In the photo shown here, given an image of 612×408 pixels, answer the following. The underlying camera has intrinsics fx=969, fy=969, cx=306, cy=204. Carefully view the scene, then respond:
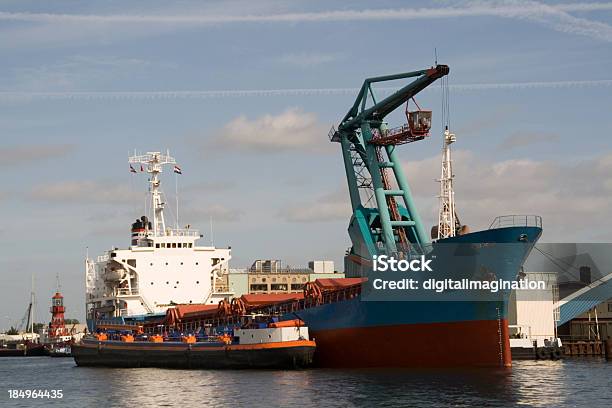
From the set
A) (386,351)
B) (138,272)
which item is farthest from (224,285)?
(386,351)

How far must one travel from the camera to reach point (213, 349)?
5084cm

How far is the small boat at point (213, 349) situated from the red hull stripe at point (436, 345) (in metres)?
3.08

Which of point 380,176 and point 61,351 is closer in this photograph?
point 380,176

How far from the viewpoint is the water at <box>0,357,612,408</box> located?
35.8 meters

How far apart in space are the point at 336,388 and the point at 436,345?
7642 millimetres

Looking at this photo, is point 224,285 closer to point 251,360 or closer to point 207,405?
point 251,360

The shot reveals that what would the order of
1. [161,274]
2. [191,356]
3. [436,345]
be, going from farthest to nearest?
[161,274] → [191,356] → [436,345]

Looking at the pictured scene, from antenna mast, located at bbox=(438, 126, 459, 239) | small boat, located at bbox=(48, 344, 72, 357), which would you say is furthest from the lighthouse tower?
antenna mast, located at bbox=(438, 126, 459, 239)

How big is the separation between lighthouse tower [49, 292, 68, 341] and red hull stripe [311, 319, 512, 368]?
5692cm

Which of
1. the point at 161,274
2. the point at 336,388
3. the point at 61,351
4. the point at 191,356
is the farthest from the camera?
the point at 61,351

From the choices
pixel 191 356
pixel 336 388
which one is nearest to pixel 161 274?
pixel 191 356

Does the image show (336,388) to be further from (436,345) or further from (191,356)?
(191,356)

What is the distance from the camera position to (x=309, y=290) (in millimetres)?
51062

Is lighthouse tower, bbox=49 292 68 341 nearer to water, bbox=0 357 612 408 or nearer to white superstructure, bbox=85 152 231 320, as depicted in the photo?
white superstructure, bbox=85 152 231 320
